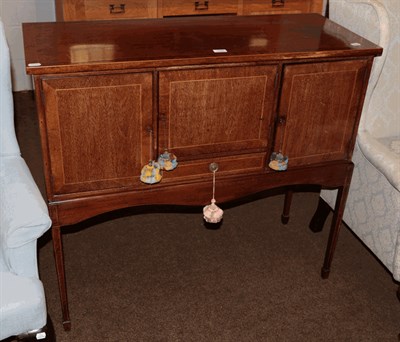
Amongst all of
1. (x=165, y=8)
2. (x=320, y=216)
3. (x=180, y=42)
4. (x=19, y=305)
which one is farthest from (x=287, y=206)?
(x=19, y=305)

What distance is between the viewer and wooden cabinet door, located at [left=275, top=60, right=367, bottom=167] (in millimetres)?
1990

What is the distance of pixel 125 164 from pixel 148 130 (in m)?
0.15

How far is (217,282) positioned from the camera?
2539 millimetres


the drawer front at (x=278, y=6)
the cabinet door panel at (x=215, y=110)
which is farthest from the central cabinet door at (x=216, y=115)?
the drawer front at (x=278, y=6)

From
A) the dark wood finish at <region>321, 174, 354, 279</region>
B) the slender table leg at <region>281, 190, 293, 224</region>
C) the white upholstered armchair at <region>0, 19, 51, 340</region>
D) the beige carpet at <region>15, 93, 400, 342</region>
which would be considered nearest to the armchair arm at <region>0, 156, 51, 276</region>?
the white upholstered armchair at <region>0, 19, 51, 340</region>

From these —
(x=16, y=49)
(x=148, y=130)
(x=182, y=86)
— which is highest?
(x=182, y=86)

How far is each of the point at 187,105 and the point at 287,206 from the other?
3.98ft

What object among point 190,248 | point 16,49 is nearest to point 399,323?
point 190,248

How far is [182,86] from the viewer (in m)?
1.85

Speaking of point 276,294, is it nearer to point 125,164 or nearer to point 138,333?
point 138,333

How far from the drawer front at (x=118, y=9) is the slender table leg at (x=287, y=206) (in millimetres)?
1454

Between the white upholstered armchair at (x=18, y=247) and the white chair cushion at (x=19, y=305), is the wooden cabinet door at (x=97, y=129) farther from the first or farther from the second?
the white chair cushion at (x=19, y=305)

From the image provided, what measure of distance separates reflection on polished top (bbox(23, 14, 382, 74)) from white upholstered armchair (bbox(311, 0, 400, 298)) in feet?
0.33

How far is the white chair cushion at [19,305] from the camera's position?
5.49 ft
